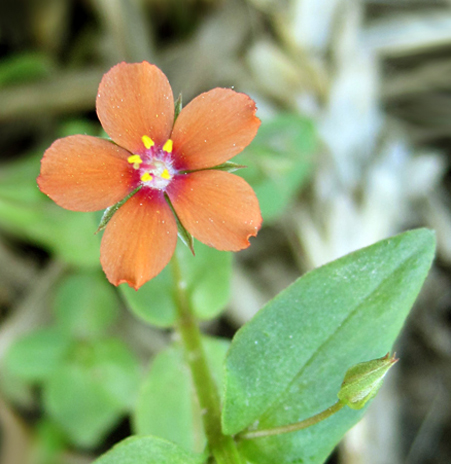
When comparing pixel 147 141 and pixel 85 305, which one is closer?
pixel 147 141

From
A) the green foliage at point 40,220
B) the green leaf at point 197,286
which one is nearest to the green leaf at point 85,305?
the green foliage at point 40,220

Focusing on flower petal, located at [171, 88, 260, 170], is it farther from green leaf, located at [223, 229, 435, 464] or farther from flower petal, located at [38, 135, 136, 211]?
green leaf, located at [223, 229, 435, 464]

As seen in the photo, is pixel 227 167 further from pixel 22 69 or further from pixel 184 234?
pixel 22 69

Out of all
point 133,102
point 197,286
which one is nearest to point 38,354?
point 197,286

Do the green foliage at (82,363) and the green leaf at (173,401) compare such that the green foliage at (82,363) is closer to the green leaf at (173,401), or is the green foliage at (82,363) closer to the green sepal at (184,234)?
the green leaf at (173,401)

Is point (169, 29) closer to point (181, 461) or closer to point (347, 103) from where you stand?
point (347, 103)

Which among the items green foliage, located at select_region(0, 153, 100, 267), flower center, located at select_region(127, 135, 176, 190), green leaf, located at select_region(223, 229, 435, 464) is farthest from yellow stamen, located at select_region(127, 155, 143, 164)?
green foliage, located at select_region(0, 153, 100, 267)
